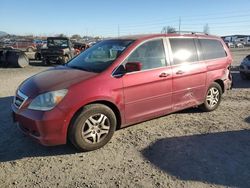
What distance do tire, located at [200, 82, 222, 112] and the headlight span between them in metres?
3.56

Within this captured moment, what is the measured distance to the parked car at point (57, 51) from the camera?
2033cm

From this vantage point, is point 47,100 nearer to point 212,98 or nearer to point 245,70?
point 212,98

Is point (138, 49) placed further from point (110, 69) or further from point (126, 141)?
point (126, 141)

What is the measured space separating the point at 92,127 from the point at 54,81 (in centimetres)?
93

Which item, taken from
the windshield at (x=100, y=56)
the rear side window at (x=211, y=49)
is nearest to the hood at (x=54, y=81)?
the windshield at (x=100, y=56)

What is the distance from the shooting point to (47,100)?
14.1 ft

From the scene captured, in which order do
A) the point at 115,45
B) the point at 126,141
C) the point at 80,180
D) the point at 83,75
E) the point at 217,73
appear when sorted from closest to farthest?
the point at 80,180
the point at 83,75
the point at 126,141
the point at 115,45
the point at 217,73

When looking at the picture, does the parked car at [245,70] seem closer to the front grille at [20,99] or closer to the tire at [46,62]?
the front grille at [20,99]

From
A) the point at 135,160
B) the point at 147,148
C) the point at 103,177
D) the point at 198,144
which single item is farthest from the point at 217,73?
the point at 103,177

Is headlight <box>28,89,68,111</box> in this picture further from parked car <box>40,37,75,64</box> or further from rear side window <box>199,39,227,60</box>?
parked car <box>40,37,75,64</box>

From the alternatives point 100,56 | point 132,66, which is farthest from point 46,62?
point 132,66

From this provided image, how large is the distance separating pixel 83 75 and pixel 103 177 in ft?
5.54

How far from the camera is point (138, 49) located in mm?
5230

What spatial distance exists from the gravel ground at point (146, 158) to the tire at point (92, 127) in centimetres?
14
